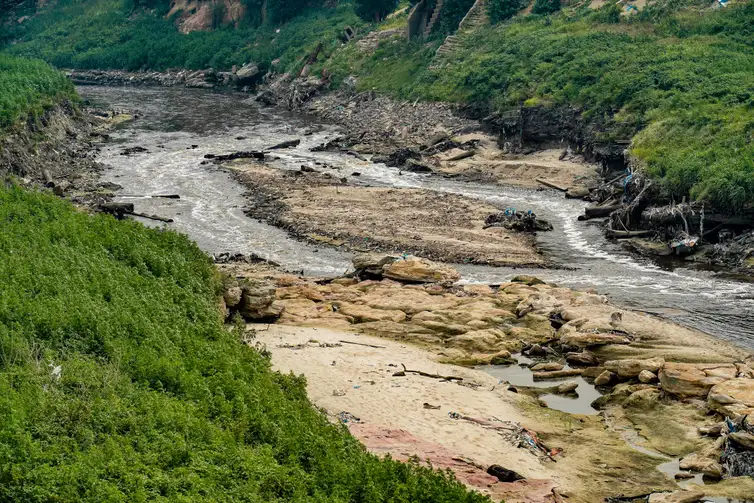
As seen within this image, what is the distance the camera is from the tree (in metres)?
104

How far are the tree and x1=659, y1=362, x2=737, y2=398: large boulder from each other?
8164cm

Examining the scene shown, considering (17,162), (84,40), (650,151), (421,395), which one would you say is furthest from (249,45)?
(421,395)

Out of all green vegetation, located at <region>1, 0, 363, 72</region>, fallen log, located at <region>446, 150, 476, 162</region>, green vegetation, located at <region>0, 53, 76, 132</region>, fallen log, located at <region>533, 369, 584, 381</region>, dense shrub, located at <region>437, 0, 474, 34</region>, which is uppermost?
dense shrub, located at <region>437, 0, 474, 34</region>

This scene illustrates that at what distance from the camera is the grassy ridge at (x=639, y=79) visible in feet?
160

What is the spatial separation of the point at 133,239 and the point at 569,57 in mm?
50720

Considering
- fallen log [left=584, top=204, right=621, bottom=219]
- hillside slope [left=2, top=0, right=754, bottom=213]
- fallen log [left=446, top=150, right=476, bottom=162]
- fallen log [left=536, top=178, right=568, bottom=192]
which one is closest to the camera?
hillside slope [left=2, top=0, right=754, bottom=213]

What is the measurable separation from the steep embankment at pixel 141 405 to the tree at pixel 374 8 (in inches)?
3194

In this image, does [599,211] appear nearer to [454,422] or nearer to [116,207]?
[116,207]

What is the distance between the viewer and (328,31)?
108812 mm

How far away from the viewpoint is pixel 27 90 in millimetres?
70375

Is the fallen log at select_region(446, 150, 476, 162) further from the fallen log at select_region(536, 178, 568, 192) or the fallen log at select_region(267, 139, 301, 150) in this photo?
the fallen log at select_region(267, 139, 301, 150)

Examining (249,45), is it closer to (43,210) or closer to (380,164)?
(380,164)

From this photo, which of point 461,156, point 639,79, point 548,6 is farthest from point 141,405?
point 548,6

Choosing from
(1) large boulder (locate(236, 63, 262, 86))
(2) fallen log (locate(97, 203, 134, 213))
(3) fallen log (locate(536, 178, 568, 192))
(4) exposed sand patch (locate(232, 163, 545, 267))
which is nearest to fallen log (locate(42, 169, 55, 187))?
(2) fallen log (locate(97, 203, 134, 213))
